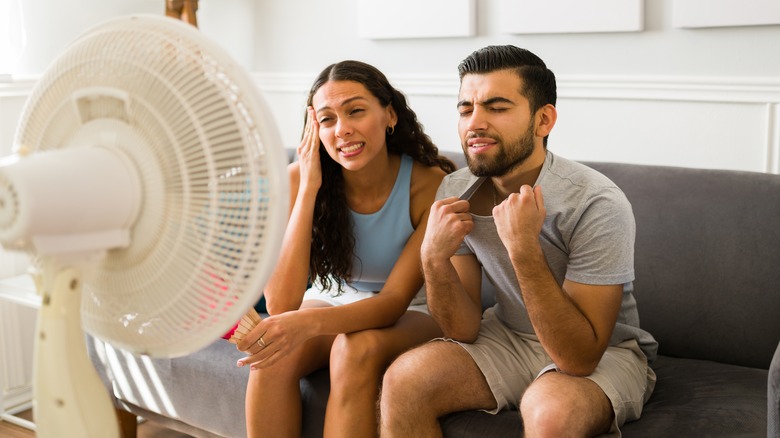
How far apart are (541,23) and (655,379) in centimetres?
114

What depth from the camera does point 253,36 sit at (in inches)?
133

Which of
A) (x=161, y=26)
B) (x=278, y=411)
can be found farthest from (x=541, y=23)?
(x=161, y=26)

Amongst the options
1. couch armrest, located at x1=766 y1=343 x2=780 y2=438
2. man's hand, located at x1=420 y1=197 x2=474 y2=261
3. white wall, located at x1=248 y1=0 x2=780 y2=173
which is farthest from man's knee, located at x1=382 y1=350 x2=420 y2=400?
white wall, located at x1=248 y1=0 x2=780 y2=173

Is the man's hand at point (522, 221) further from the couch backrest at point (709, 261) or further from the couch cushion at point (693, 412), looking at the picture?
the couch backrest at point (709, 261)

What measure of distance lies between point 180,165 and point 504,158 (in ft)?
3.52

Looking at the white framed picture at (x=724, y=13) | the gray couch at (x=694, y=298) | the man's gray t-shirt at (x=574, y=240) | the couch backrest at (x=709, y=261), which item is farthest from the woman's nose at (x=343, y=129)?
the white framed picture at (x=724, y=13)

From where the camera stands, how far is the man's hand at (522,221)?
1673 millimetres

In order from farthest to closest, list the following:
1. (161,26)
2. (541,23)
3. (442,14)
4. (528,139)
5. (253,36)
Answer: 1. (253,36)
2. (442,14)
3. (541,23)
4. (528,139)
5. (161,26)

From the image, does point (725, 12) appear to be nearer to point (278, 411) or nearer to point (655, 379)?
point (655, 379)

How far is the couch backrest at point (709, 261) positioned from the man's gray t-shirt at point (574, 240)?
0.64 feet

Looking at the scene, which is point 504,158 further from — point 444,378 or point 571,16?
point 571,16

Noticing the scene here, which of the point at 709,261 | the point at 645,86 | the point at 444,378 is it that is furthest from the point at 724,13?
the point at 444,378

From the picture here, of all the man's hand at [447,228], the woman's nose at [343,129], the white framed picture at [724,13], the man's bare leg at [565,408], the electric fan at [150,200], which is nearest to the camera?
the electric fan at [150,200]

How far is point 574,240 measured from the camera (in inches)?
69.5
